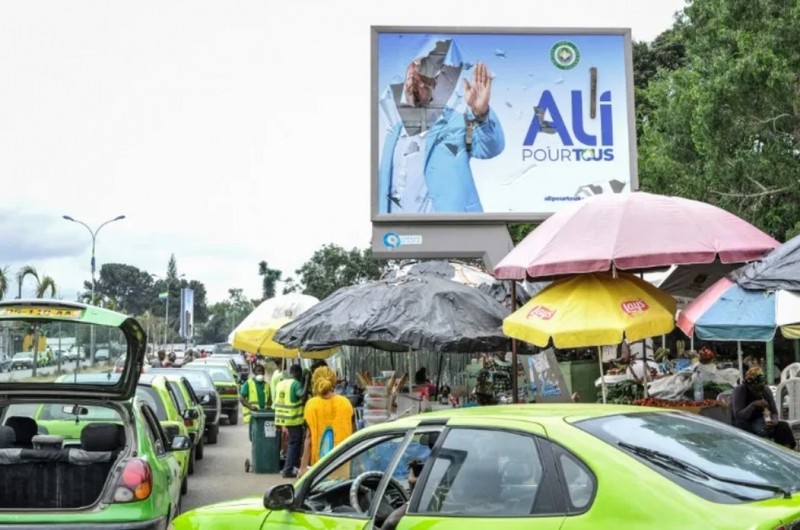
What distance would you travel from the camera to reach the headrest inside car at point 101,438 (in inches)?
321

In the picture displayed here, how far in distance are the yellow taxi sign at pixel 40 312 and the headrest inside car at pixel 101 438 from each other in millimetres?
962

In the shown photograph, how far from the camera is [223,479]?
Answer: 50.1ft

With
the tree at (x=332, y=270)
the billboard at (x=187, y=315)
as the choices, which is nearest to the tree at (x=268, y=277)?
the billboard at (x=187, y=315)

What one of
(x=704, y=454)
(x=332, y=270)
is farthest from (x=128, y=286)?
(x=704, y=454)

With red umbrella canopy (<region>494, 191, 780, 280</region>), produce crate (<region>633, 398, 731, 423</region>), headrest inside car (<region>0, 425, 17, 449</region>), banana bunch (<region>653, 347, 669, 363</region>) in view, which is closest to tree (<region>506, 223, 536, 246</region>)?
banana bunch (<region>653, 347, 669, 363</region>)

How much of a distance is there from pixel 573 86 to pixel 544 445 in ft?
52.8

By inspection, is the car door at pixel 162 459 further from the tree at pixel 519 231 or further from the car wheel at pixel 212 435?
the tree at pixel 519 231

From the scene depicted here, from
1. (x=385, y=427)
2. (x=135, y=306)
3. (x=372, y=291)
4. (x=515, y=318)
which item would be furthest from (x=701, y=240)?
(x=135, y=306)

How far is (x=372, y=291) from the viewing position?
12516 mm

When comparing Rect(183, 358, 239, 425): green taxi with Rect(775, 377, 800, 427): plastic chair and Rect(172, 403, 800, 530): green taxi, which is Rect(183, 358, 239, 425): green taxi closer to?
Rect(775, 377, 800, 427): plastic chair

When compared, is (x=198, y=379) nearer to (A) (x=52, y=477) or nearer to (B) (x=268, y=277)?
(A) (x=52, y=477)

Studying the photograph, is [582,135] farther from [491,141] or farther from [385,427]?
[385,427]

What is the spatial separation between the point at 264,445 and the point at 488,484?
459 inches

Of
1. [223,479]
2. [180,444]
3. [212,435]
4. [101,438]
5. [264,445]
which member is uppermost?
[101,438]
